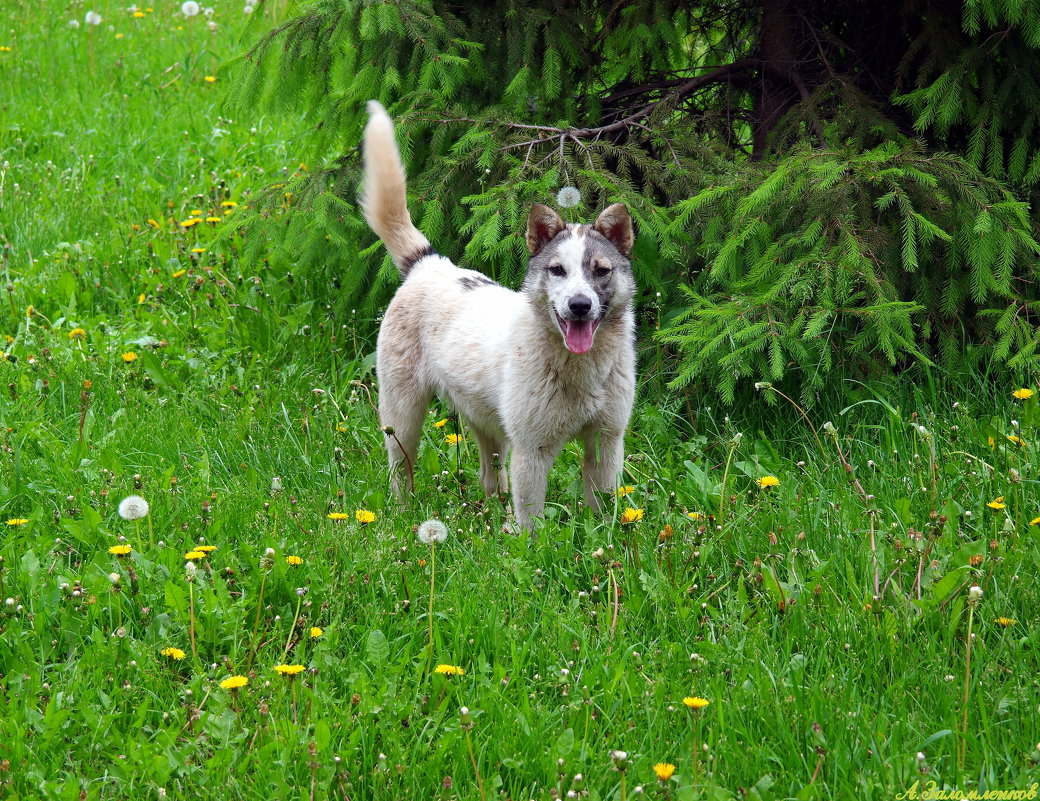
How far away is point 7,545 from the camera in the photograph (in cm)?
373

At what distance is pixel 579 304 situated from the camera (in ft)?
12.6

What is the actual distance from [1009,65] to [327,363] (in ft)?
12.3

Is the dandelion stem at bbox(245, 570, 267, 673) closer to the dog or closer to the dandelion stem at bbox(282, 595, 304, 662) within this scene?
the dandelion stem at bbox(282, 595, 304, 662)

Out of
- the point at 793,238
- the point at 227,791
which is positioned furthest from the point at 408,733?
the point at 793,238

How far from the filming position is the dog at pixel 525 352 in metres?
4.05

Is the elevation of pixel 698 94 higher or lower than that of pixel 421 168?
higher

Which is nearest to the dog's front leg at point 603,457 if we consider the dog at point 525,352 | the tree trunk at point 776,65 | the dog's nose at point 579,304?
the dog at point 525,352

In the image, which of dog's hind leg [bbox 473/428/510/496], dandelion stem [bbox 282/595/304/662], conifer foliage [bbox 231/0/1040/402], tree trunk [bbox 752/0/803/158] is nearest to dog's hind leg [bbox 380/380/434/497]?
dog's hind leg [bbox 473/428/510/496]

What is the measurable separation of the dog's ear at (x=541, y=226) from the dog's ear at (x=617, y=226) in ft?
0.51

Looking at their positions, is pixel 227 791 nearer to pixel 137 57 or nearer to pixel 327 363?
pixel 327 363

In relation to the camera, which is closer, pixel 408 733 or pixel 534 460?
pixel 408 733

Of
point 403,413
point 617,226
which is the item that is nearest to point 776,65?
point 617,226

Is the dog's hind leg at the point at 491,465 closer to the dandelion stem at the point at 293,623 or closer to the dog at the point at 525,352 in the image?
the dog at the point at 525,352

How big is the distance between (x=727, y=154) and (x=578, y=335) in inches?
71.7
